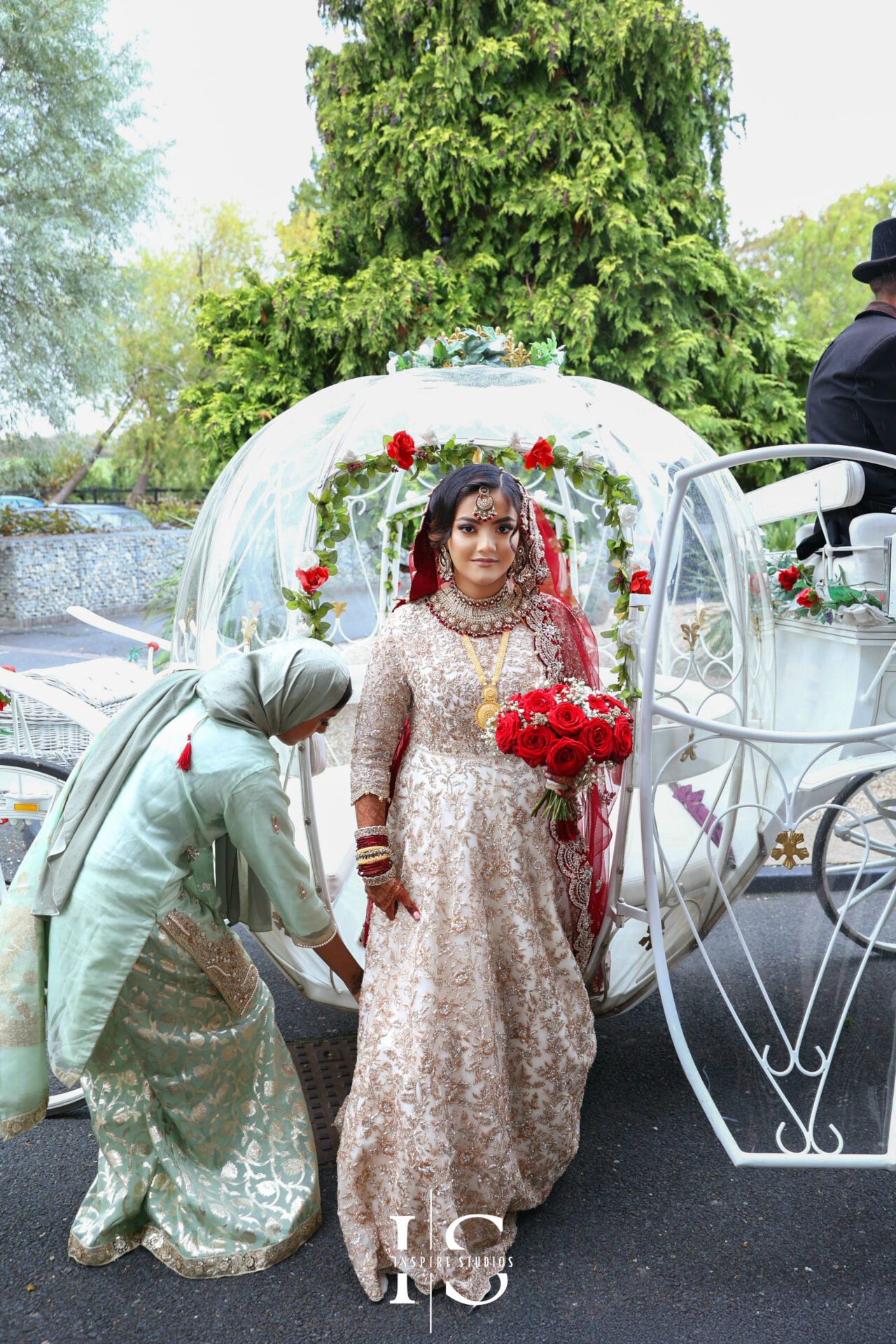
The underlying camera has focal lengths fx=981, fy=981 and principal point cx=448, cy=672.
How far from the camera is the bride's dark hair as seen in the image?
2.54 metres

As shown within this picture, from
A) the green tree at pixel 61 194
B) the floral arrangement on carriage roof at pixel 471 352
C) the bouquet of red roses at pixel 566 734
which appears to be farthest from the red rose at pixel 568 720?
the green tree at pixel 61 194

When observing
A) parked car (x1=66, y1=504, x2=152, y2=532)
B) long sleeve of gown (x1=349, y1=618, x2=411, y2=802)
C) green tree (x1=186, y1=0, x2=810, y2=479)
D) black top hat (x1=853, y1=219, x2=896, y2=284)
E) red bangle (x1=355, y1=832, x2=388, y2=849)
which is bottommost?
red bangle (x1=355, y1=832, x2=388, y2=849)

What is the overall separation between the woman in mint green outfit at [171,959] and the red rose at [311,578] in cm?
40

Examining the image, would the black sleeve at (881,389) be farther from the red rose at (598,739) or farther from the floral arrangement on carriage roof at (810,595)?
the red rose at (598,739)

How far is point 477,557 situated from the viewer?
99.9 inches

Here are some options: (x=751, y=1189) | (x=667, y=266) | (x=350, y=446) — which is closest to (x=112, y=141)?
(x=667, y=266)

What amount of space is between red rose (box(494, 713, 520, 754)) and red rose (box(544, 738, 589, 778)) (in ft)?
0.34

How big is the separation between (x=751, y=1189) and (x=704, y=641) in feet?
5.37

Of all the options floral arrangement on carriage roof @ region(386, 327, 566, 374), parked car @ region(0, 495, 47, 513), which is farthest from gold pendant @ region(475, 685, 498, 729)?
parked car @ region(0, 495, 47, 513)

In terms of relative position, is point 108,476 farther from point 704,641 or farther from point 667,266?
point 704,641

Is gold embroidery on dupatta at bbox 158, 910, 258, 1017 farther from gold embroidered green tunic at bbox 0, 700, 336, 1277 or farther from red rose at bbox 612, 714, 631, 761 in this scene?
red rose at bbox 612, 714, 631, 761

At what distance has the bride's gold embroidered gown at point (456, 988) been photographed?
2.45 metres

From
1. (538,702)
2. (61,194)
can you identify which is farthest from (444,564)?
(61,194)

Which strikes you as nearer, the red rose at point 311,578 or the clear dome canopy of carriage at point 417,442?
the red rose at point 311,578
